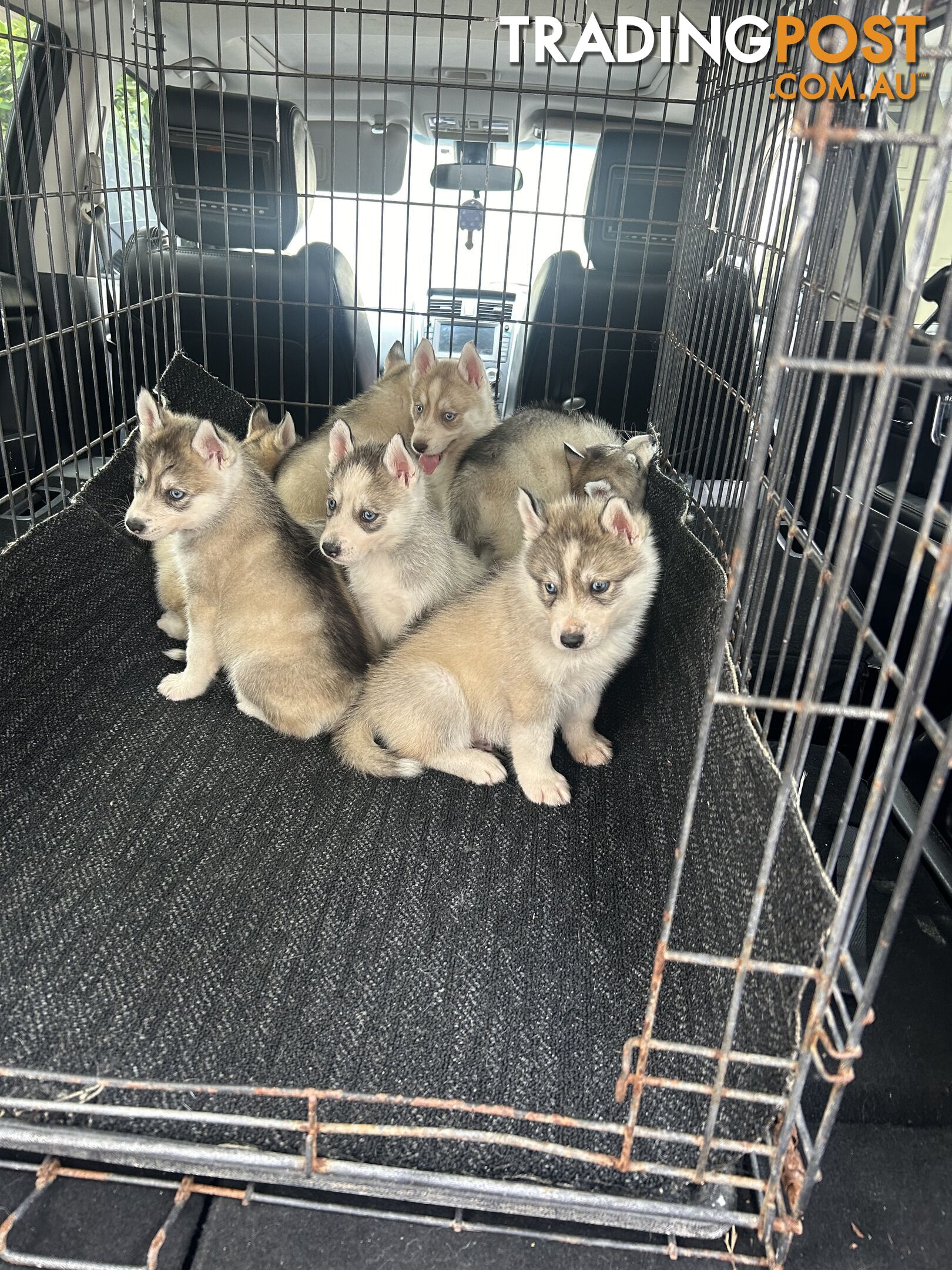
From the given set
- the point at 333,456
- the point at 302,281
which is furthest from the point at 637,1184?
the point at 302,281

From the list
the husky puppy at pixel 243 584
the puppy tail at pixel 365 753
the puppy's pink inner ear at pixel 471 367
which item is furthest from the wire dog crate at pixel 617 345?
the puppy tail at pixel 365 753

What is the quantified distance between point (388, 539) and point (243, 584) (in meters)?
0.51

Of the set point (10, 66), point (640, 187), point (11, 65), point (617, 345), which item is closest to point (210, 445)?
point (11, 65)

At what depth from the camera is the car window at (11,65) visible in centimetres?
342

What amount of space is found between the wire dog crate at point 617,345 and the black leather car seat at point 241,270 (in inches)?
1.0

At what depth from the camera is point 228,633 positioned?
315 centimetres

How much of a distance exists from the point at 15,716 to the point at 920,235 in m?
2.73

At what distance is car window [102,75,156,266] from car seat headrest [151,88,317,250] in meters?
0.11

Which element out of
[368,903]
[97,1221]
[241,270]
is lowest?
[97,1221]

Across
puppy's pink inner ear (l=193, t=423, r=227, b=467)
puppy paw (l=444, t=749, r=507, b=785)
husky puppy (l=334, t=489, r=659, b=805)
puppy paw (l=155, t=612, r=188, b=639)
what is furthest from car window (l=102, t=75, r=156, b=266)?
puppy paw (l=444, t=749, r=507, b=785)

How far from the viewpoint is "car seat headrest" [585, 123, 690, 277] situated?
417cm

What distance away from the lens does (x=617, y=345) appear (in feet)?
16.3
